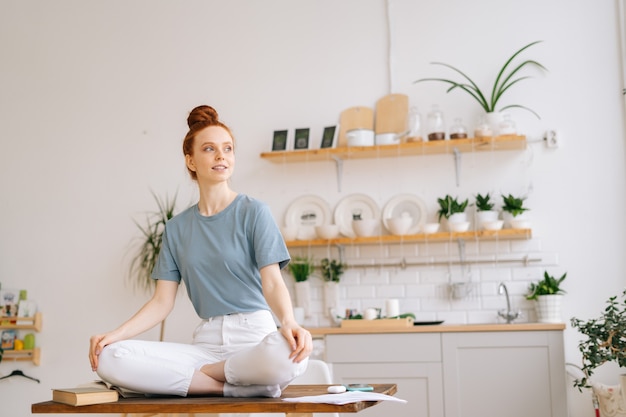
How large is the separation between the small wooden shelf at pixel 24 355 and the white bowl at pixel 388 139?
2.62m

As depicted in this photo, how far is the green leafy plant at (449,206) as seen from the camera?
485cm

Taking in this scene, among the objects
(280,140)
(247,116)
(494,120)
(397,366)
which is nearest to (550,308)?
(397,366)

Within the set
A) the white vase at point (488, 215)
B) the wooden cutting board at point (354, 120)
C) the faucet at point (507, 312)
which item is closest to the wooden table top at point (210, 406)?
the faucet at point (507, 312)

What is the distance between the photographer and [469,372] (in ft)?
14.1

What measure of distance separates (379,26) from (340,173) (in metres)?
0.95

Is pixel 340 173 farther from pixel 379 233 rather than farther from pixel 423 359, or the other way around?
pixel 423 359

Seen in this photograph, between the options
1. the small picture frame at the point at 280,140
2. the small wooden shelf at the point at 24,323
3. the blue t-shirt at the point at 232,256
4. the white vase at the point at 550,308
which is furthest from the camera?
the small wooden shelf at the point at 24,323

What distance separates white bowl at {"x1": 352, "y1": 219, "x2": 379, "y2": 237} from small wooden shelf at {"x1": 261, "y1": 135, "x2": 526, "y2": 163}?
0.41 m

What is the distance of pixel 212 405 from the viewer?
181 centimetres

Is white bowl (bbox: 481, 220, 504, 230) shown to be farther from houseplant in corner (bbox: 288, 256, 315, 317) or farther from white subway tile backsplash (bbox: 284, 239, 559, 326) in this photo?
houseplant in corner (bbox: 288, 256, 315, 317)

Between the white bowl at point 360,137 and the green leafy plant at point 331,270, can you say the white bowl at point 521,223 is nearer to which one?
the white bowl at point 360,137

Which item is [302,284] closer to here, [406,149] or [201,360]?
[406,149]

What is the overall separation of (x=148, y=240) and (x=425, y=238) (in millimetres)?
1742

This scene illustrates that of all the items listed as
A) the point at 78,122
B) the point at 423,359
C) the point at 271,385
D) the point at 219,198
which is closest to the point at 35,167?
the point at 78,122
